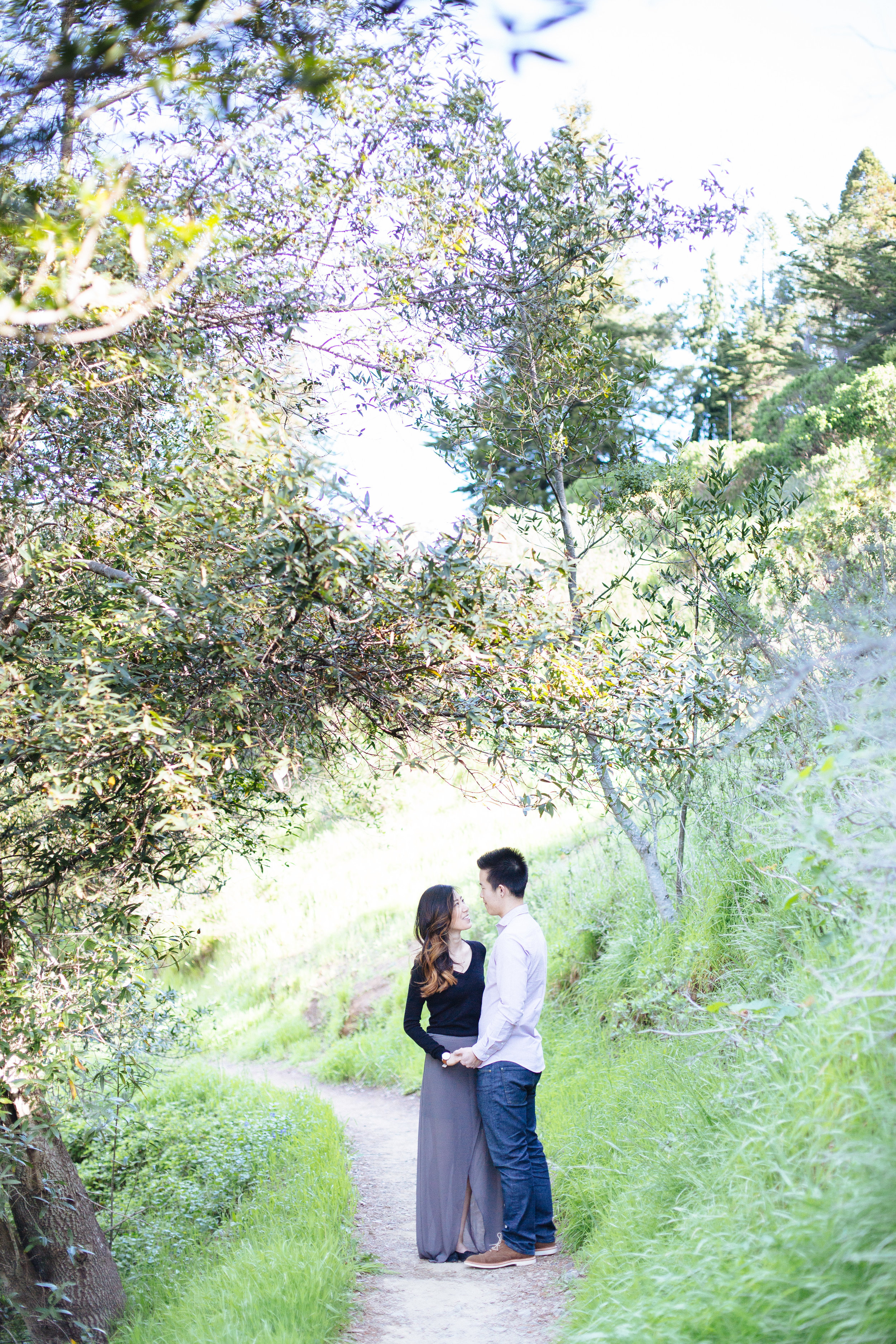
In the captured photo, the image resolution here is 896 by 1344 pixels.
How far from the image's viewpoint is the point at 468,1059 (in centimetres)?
494

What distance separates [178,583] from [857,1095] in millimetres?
3034

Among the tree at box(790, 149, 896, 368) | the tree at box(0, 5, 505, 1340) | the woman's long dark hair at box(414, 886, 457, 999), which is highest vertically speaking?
the tree at box(790, 149, 896, 368)

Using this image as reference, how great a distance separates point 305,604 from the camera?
374 cm

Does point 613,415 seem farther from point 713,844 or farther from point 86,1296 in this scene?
point 86,1296

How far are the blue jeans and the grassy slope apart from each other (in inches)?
6.6

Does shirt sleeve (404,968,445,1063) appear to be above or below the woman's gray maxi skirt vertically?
above

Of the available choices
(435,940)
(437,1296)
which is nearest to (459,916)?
(435,940)

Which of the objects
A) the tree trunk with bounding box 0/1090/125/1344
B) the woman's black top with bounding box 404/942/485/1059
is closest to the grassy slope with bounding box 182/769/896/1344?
the woman's black top with bounding box 404/942/485/1059

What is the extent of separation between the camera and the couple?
4.84m

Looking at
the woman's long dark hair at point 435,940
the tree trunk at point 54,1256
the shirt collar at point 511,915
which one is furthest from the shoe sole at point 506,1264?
the tree trunk at point 54,1256

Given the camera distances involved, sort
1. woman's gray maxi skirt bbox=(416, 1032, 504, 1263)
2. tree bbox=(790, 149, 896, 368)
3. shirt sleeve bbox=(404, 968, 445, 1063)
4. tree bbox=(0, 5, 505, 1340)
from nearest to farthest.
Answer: tree bbox=(0, 5, 505, 1340) < woman's gray maxi skirt bbox=(416, 1032, 504, 1263) < shirt sleeve bbox=(404, 968, 445, 1063) < tree bbox=(790, 149, 896, 368)

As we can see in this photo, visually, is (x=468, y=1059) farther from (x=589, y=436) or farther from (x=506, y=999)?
(x=589, y=436)

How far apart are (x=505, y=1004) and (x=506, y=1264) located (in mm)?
1303

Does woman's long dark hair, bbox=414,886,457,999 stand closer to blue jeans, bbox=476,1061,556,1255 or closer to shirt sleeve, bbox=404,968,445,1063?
shirt sleeve, bbox=404,968,445,1063
